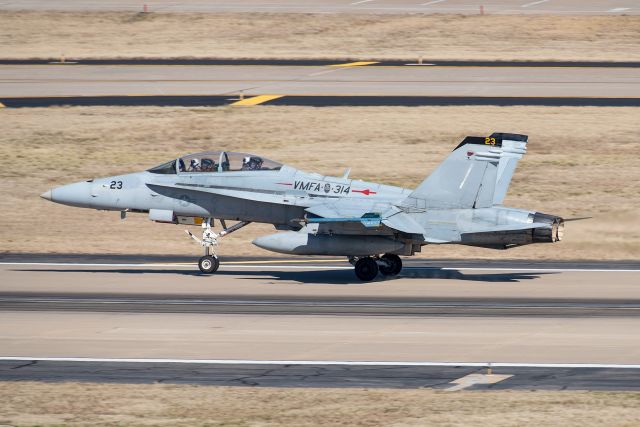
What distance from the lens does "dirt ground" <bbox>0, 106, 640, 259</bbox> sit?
122ft

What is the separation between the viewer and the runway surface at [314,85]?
167 feet

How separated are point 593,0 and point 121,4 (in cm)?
3171

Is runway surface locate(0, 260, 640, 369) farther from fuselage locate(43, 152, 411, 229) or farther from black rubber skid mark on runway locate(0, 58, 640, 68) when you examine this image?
black rubber skid mark on runway locate(0, 58, 640, 68)

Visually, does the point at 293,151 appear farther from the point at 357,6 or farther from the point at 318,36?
the point at 357,6

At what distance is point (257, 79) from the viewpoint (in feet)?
183

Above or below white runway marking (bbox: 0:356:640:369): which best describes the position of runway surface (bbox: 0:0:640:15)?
above

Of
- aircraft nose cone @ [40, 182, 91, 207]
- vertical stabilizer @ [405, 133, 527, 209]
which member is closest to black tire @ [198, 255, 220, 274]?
aircraft nose cone @ [40, 182, 91, 207]

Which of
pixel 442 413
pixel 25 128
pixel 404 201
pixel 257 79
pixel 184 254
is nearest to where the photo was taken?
pixel 442 413

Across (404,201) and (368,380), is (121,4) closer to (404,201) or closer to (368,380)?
(404,201)

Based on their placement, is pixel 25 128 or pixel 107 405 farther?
pixel 25 128

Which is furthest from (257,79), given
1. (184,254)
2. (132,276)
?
(132,276)

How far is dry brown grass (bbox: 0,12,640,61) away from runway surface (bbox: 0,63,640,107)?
3979 millimetres

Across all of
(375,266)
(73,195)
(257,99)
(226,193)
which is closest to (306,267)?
(375,266)

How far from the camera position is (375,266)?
30.3 metres
